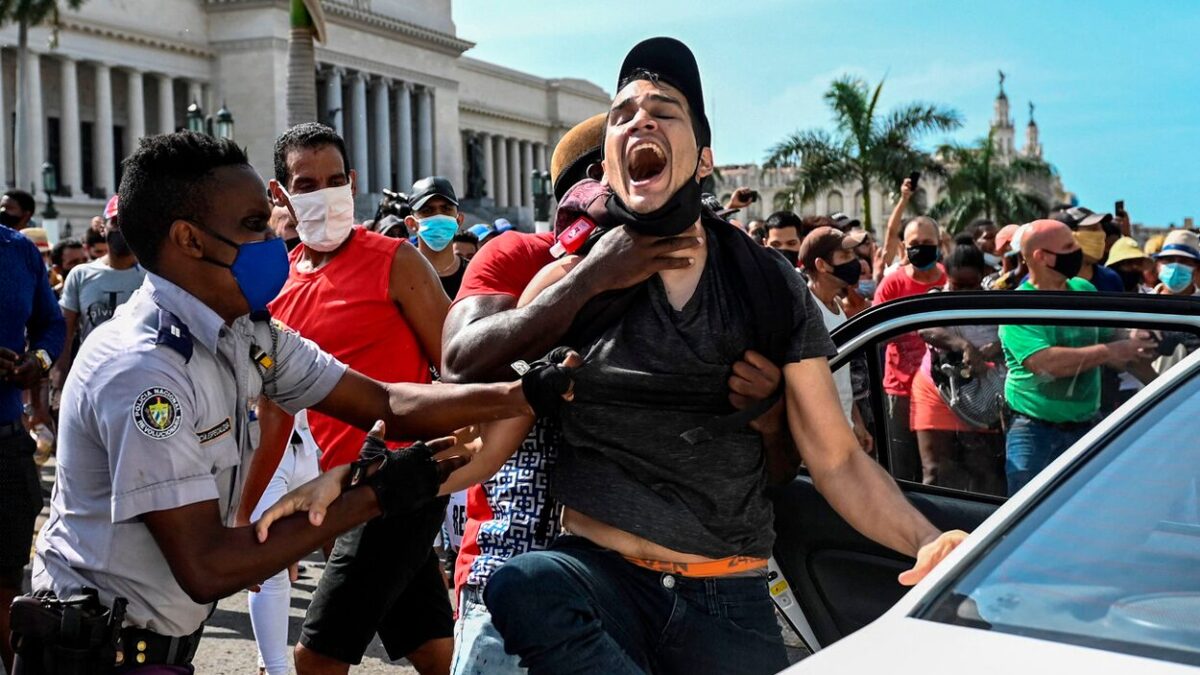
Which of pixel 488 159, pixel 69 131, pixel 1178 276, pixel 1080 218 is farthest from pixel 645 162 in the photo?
pixel 488 159

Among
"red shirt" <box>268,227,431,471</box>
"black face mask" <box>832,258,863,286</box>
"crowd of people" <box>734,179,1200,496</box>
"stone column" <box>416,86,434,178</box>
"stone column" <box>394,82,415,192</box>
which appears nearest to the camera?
"crowd of people" <box>734,179,1200,496</box>

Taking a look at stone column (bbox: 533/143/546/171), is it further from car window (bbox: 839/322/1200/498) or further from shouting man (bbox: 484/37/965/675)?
Answer: shouting man (bbox: 484/37/965/675)

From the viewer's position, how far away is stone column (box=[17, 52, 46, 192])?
53.1 metres

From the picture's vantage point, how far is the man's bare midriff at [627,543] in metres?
2.94

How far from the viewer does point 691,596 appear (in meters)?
2.94

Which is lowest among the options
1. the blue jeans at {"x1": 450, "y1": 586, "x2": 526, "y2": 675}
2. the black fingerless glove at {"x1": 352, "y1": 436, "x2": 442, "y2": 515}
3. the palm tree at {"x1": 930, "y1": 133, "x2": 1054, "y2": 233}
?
the blue jeans at {"x1": 450, "y1": 586, "x2": 526, "y2": 675}

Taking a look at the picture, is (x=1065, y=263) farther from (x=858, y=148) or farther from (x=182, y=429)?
(x=858, y=148)

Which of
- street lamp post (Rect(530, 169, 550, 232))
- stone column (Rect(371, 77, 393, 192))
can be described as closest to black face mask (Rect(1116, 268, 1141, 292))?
street lamp post (Rect(530, 169, 550, 232))

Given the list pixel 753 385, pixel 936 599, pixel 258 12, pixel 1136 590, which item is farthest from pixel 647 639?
pixel 258 12

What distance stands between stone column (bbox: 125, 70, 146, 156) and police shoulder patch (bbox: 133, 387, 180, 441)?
62.8 metres

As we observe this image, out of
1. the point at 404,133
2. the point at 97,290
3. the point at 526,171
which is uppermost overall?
the point at 404,133

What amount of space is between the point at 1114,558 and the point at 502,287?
1672 millimetres

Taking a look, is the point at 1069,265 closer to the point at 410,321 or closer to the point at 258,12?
the point at 410,321

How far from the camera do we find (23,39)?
47.8 m
